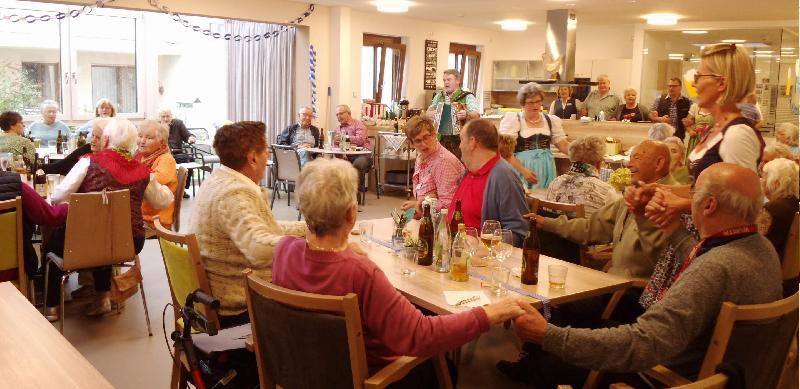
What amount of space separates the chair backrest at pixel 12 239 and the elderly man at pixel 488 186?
2219 mm

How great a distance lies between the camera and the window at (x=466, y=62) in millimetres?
13266

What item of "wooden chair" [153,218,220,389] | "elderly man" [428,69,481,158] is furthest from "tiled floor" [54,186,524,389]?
"elderly man" [428,69,481,158]

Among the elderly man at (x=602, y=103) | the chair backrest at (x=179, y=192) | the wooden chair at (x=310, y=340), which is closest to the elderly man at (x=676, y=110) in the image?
the elderly man at (x=602, y=103)

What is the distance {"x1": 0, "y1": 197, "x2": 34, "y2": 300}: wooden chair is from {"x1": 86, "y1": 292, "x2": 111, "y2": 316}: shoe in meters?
0.63

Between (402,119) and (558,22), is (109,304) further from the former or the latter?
(558,22)

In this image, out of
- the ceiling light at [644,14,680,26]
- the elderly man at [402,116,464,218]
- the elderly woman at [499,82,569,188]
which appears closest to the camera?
the elderly man at [402,116,464,218]

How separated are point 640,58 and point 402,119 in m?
4.53

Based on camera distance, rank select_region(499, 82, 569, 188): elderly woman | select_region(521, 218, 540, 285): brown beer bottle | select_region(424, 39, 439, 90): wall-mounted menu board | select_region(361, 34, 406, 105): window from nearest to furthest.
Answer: select_region(521, 218, 540, 285): brown beer bottle < select_region(499, 82, 569, 188): elderly woman < select_region(361, 34, 406, 105): window < select_region(424, 39, 439, 90): wall-mounted menu board

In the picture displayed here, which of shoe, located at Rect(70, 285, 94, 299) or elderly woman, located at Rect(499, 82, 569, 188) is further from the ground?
elderly woman, located at Rect(499, 82, 569, 188)

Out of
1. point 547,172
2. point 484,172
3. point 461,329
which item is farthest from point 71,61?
point 461,329

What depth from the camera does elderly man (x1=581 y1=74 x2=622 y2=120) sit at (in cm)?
1046

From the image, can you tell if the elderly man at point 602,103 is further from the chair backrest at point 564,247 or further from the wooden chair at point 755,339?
the wooden chair at point 755,339

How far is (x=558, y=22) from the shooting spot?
10562 mm

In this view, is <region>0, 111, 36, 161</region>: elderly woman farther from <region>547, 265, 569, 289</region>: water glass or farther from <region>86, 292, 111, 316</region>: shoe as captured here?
<region>547, 265, 569, 289</region>: water glass
